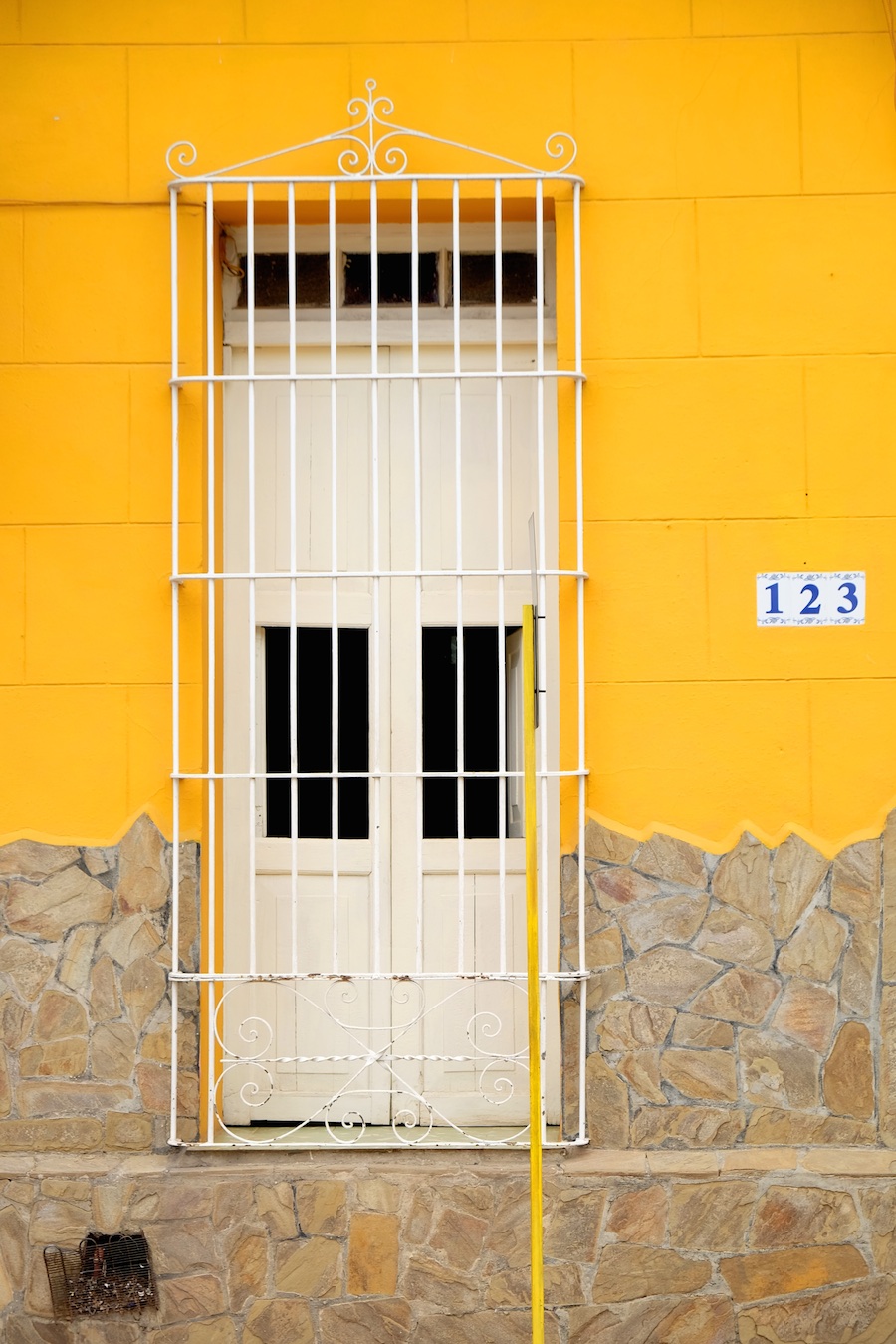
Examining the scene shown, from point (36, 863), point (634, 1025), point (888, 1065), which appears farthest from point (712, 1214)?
point (36, 863)

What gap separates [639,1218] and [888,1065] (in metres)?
0.87

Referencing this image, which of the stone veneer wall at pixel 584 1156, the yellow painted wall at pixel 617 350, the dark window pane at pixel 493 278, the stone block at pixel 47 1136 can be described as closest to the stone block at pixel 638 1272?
the stone veneer wall at pixel 584 1156

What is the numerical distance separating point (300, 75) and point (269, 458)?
119cm

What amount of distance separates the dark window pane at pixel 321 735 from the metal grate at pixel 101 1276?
1305 mm

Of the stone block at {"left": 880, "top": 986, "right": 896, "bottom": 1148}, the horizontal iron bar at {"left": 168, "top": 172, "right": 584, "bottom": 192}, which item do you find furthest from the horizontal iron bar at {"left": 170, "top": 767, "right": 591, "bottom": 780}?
the horizontal iron bar at {"left": 168, "top": 172, "right": 584, "bottom": 192}

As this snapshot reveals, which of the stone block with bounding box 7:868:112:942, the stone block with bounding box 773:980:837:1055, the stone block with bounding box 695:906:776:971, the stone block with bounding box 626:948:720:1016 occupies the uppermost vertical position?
the stone block with bounding box 7:868:112:942

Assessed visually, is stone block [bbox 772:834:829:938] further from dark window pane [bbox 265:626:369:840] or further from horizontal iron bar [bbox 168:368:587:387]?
horizontal iron bar [bbox 168:368:587:387]

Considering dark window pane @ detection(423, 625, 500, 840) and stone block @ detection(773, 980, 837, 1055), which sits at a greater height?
dark window pane @ detection(423, 625, 500, 840)

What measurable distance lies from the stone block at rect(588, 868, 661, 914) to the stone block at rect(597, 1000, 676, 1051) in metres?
0.29

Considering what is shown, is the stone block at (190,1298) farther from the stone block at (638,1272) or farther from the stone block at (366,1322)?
the stone block at (638,1272)

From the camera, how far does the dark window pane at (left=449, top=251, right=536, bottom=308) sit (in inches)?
177

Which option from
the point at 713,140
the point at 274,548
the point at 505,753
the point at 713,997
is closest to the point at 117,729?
the point at 274,548

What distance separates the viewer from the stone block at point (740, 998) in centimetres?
409

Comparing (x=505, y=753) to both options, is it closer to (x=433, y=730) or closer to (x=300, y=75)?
(x=433, y=730)
